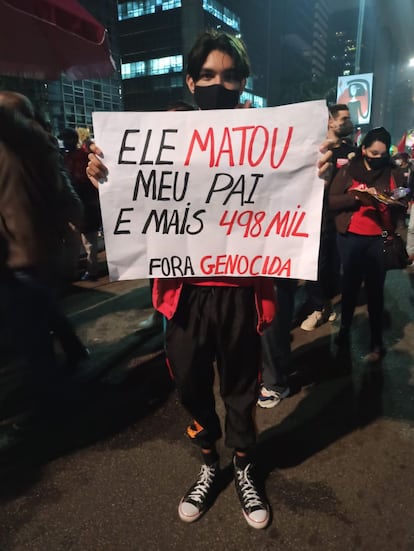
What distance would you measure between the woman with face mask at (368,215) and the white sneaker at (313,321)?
0.69m

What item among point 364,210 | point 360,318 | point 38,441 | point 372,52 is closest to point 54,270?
point 38,441

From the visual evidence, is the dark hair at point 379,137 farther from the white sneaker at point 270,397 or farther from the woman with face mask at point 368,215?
the white sneaker at point 270,397

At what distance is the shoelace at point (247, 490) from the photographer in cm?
187

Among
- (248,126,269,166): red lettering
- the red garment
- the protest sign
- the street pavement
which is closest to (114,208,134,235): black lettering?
the protest sign

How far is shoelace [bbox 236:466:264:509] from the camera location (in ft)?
6.13

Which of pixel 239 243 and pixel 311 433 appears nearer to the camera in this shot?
pixel 239 243

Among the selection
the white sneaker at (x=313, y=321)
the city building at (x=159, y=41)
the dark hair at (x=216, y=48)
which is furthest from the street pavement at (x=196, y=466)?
the city building at (x=159, y=41)

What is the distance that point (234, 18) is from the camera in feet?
204

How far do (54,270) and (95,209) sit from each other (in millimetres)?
3392

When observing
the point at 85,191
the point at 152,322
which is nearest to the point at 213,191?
the point at 152,322

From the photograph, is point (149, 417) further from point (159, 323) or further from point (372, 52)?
point (372, 52)

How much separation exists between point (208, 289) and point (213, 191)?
0.43m

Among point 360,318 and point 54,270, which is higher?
point 54,270

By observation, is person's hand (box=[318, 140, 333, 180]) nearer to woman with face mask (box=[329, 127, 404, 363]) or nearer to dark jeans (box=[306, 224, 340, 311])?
woman with face mask (box=[329, 127, 404, 363])
